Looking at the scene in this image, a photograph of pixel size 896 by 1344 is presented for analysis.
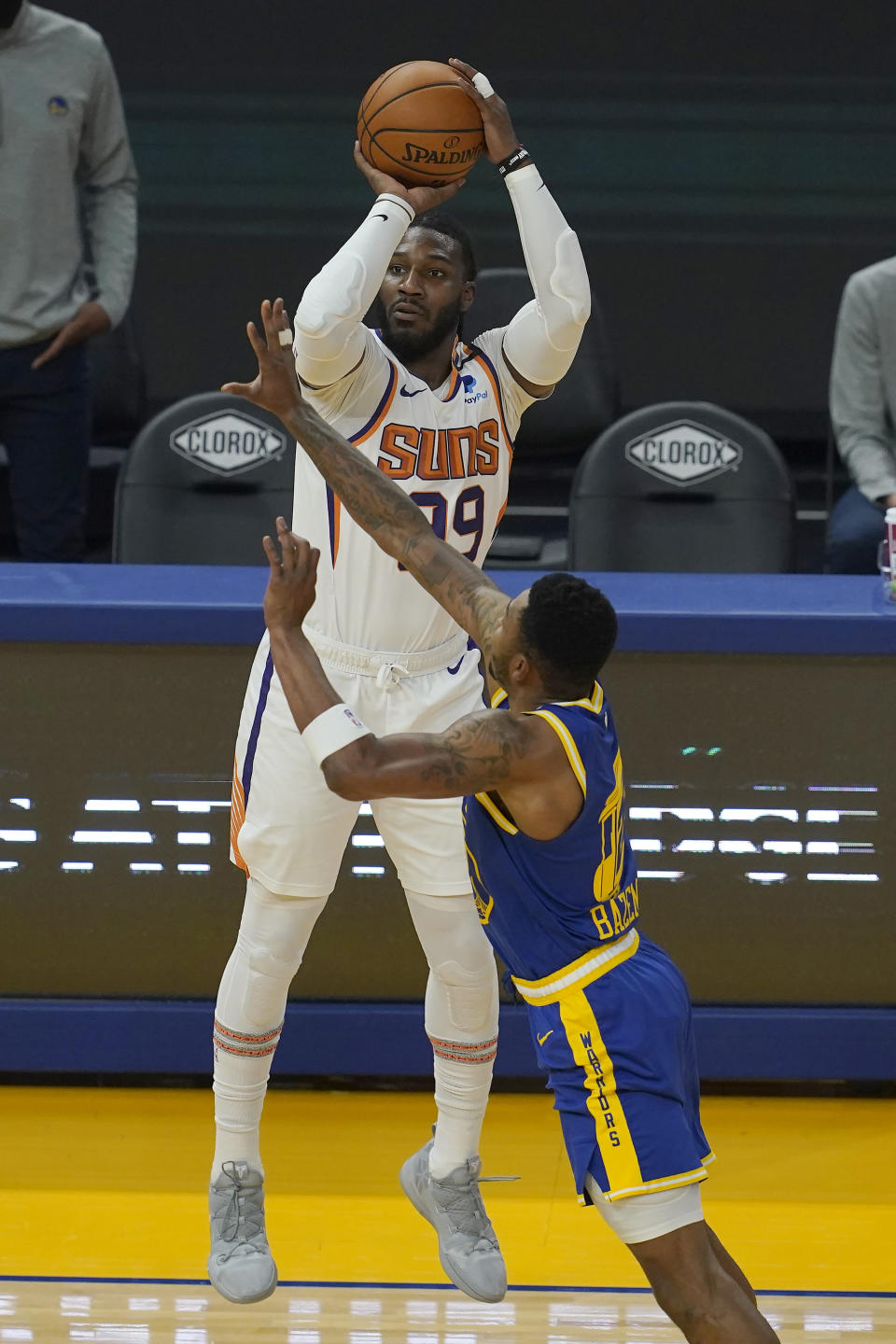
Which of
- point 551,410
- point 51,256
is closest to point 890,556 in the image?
point 551,410

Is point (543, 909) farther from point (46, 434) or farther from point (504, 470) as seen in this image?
point (46, 434)

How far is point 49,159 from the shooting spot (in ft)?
18.0

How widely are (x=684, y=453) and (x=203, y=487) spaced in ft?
4.88

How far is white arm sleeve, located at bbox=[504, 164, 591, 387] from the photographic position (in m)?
3.38

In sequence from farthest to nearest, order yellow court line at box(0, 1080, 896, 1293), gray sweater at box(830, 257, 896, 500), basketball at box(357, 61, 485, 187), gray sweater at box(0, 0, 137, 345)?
gray sweater at box(830, 257, 896, 500) → gray sweater at box(0, 0, 137, 345) → yellow court line at box(0, 1080, 896, 1293) → basketball at box(357, 61, 485, 187)

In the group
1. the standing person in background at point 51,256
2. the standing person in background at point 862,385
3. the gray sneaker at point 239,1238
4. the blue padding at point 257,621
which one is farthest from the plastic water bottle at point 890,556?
the standing person in background at point 51,256

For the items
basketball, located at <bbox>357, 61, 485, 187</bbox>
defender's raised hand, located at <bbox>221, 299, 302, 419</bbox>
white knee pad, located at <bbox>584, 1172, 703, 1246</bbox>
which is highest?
basketball, located at <bbox>357, 61, 485, 187</bbox>

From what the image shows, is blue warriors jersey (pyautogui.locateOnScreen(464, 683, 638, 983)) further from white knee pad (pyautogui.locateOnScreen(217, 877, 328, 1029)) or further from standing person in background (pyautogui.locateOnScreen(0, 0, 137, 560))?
standing person in background (pyautogui.locateOnScreen(0, 0, 137, 560))

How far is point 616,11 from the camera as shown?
7.61 meters

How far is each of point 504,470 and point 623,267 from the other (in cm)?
444

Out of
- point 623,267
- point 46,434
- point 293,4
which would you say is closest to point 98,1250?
point 46,434

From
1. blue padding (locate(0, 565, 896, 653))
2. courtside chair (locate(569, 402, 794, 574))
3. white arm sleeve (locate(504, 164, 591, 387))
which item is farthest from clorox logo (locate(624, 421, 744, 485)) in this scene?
white arm sleeve (locate(504, 164, 591, 387))

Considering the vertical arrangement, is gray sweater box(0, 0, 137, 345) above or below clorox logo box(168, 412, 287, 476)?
above

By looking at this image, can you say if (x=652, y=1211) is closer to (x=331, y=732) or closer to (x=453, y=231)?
(x=331, y=732)
